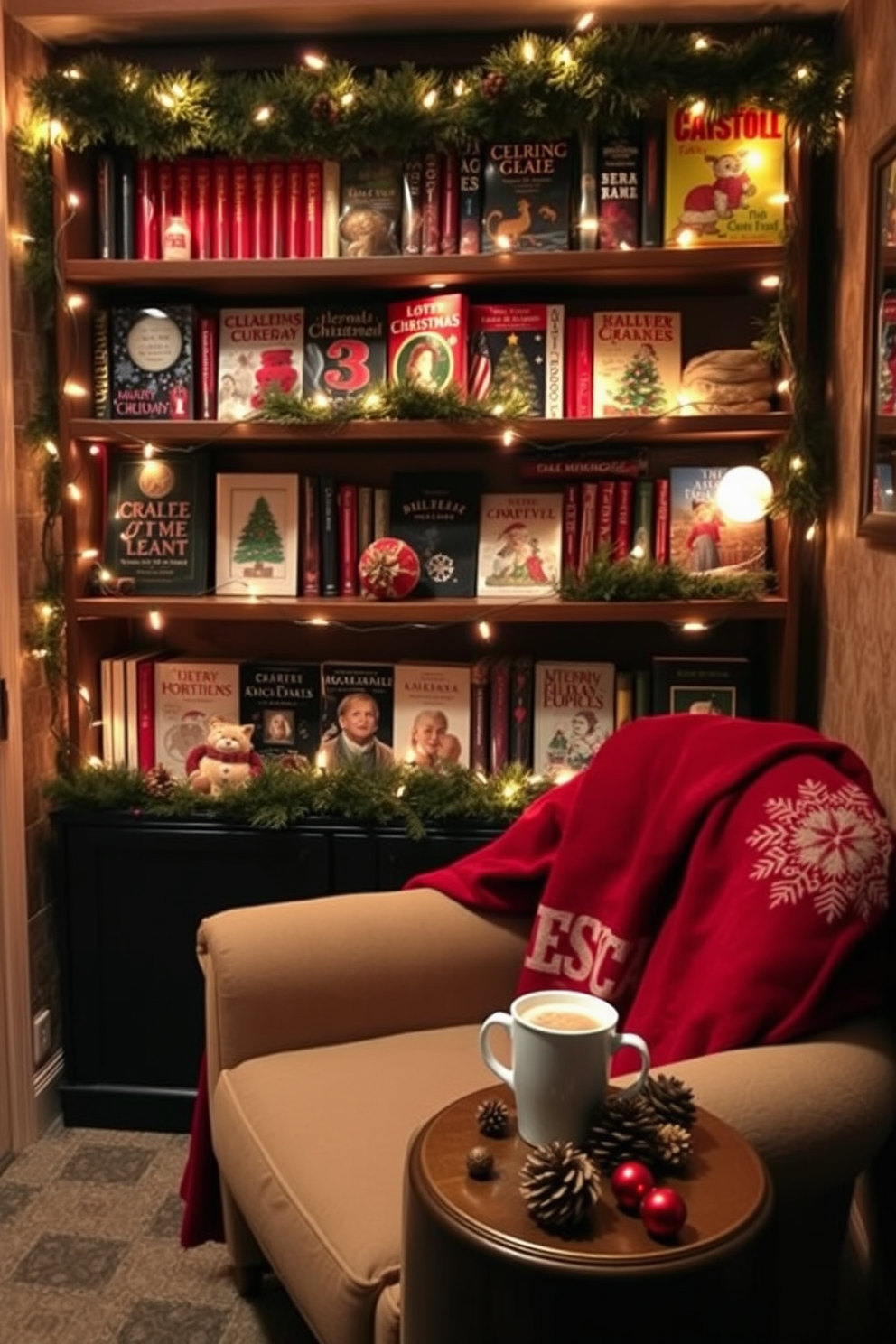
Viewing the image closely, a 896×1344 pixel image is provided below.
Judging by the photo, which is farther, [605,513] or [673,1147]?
[605,513]

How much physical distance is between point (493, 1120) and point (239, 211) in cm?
195

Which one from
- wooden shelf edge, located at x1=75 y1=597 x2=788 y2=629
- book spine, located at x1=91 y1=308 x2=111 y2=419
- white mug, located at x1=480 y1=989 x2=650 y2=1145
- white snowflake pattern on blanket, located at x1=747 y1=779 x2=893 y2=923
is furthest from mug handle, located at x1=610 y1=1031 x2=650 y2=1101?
book spine, located at x1=91 y1=308 x2=111 y2=419

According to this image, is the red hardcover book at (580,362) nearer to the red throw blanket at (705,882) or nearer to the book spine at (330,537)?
the book spine at (330,537)

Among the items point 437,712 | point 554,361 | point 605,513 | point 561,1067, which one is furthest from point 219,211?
point 561,1067

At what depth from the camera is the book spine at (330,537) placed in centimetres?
267

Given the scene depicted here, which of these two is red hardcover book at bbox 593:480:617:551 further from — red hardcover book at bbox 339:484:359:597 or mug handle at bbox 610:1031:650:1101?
mug handle at bbox 610:1031:650:1101

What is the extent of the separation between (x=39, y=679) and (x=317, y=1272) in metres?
1.47

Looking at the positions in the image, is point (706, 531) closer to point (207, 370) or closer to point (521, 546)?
point (521, 546)

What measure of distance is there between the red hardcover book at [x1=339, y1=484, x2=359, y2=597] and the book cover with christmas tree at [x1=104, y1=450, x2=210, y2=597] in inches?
11.9

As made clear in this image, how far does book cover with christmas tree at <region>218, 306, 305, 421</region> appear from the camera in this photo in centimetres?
266

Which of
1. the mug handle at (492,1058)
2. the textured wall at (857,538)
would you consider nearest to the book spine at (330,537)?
the textured wall at (857,538)

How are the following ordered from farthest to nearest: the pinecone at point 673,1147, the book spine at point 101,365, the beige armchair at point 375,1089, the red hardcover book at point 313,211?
the book spine at point 101,365
the red hardcover book at point 313,211
the beige armchair at point 375,1089
the pinecone at point 673,1147

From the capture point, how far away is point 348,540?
2.68m

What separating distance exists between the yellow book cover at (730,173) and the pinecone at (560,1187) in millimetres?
1841
